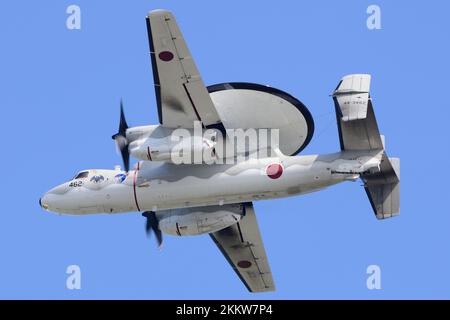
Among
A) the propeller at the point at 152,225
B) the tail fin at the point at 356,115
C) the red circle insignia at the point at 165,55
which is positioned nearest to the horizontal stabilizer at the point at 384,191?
the tail fin at the point at 356,115

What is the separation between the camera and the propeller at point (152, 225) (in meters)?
48.9

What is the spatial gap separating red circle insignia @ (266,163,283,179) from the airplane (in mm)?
39

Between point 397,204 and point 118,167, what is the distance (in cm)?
1164

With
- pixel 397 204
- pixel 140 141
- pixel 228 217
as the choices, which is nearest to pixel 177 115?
pixel 140 141

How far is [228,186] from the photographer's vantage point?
45.2 m

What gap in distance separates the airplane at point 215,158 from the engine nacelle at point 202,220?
42 mm

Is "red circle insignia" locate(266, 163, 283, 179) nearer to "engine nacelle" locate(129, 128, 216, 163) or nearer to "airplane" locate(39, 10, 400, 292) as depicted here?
"airplane" locate(39, 10, 400, 292)

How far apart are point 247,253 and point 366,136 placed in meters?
Answer: 10.7

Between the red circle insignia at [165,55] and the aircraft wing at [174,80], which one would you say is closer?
the aircraft wing at [174,80]

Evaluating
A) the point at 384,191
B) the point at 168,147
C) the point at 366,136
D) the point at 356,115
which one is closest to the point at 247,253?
the point at 384,191

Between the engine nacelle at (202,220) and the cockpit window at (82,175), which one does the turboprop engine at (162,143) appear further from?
the engine nacelle at (202,220)

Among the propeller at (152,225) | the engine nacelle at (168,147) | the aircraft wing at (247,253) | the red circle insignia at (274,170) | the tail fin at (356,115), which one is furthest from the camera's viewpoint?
the aircraft wing at (247,253)

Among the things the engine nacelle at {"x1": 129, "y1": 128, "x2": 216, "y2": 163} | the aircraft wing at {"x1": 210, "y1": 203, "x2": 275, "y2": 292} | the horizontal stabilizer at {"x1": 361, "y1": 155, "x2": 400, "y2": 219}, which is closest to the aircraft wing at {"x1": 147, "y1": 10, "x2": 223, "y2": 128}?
the engine nacelle at {"x1": 129, "y1": 128, "x2": 216, "y2": 163}

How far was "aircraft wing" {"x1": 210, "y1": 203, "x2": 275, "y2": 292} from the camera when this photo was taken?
50875 millimetres
